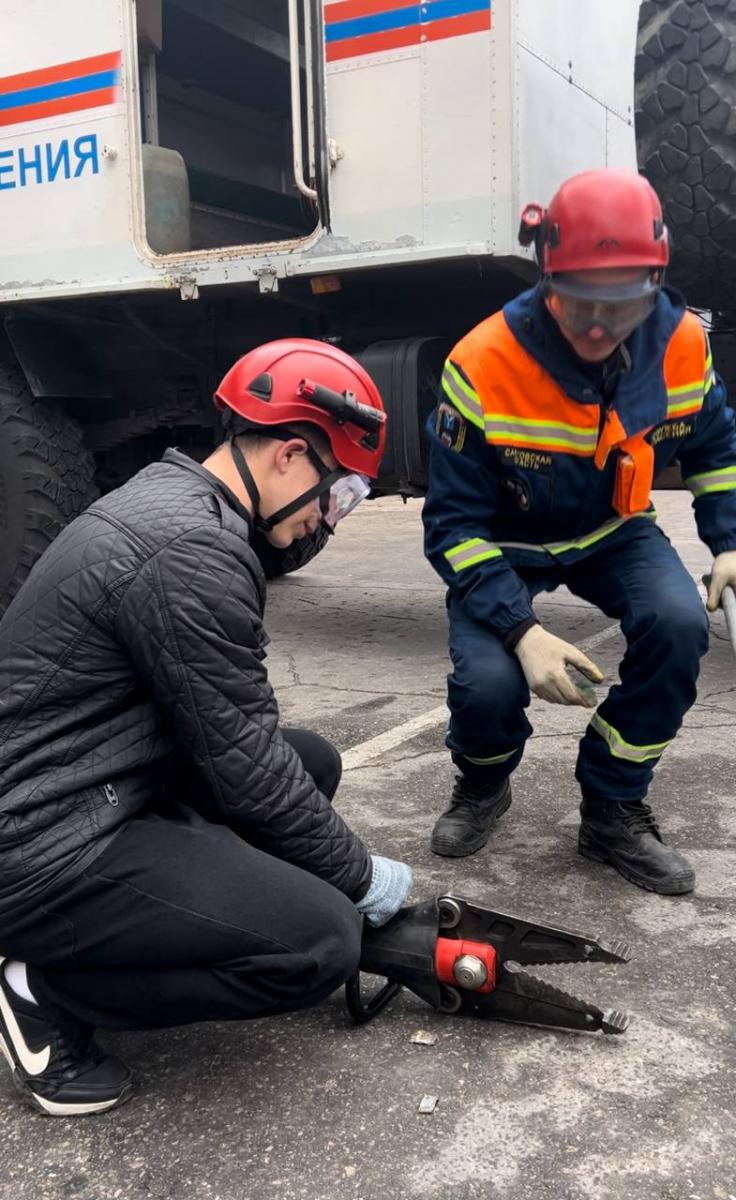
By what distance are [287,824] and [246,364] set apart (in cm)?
77

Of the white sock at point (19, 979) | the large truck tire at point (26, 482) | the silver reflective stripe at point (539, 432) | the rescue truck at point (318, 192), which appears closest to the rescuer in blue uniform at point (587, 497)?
the silver reflective stripe at point (539, 432)

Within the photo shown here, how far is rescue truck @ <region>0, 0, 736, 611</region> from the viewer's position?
377 cm

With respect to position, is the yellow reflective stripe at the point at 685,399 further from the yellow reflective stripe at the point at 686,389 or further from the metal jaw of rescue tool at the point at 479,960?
the metal jaw of rescue tool at the point at 479,960

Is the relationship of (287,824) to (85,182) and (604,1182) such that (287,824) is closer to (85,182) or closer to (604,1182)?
(604,1182)

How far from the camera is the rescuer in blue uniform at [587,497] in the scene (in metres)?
2.35

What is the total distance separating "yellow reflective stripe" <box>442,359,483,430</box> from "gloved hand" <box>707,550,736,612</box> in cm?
63

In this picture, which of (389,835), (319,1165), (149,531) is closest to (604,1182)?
(319,1165)

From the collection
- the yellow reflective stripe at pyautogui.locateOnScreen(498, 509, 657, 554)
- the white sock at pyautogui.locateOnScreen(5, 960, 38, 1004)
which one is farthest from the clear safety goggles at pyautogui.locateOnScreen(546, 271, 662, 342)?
the white sock at pyautogui.locateOnScreen(5, 960, 38, 1004)

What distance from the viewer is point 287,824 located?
1789mm

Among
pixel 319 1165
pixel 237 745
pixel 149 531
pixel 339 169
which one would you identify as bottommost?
pixel 319 1165

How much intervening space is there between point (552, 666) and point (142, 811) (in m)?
0.94

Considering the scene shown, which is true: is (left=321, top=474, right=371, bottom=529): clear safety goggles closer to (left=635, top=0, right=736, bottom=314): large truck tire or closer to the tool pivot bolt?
the tool pivot bolt

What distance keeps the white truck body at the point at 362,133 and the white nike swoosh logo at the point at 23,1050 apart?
2847 millimetres

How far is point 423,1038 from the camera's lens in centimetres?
193
